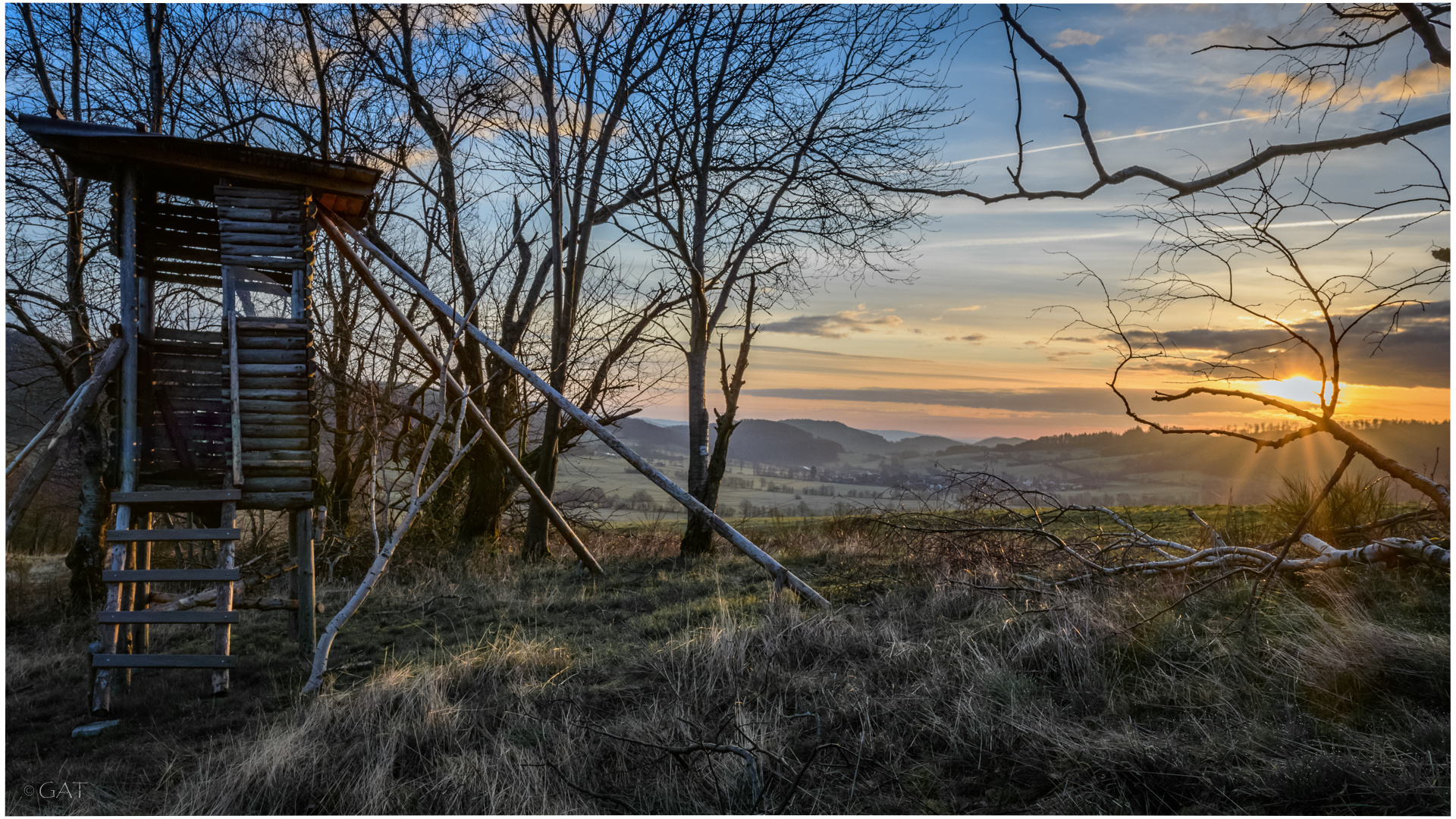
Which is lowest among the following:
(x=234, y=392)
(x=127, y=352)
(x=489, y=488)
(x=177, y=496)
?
(x=489, y=488)

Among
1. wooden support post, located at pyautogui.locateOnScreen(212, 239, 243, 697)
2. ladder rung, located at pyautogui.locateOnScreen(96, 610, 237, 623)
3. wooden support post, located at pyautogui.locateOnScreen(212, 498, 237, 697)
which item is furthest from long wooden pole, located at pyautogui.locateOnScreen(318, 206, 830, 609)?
ladder rung, located at pyautogui.locateOnScreen(96, 610, 237, 623)

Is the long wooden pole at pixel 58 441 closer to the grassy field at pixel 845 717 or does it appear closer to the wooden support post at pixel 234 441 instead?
the wooden support post at pixel 234 441

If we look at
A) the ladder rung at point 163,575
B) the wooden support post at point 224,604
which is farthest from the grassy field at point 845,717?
the ladder rung at point 163,575

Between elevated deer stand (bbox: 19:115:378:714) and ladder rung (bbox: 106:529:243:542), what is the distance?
1 centimetres

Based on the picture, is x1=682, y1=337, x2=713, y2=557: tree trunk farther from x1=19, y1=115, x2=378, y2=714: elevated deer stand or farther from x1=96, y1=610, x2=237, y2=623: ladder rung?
x1=96, y1=610, x2=237, y2=623: ladder rung

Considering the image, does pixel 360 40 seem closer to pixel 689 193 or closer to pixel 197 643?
pixel 689 193

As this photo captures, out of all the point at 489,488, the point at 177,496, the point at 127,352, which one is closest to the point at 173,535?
the point at 177,496

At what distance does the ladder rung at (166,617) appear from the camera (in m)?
5.89

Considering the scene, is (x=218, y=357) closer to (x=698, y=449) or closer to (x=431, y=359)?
(x=431, y=359)

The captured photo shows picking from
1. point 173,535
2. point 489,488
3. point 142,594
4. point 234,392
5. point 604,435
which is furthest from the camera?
point 489,488

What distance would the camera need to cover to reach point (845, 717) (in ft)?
14.6

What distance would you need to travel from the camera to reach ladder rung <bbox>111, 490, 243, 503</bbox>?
21.3 ft

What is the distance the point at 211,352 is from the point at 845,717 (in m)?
7.17

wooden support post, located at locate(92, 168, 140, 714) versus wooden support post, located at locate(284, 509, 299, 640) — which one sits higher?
wooden support post, located at locate(92, 168, 140, 714)
